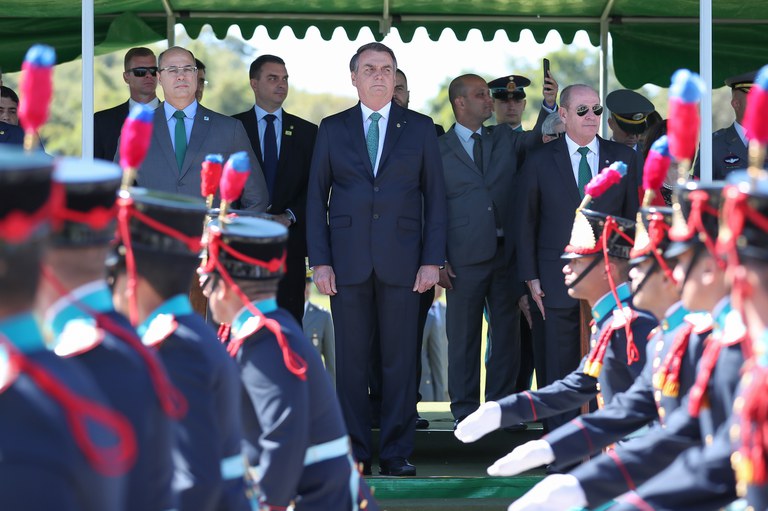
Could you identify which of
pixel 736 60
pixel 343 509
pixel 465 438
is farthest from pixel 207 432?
pixel 736 60

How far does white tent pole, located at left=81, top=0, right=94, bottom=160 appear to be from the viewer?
637 centimetres

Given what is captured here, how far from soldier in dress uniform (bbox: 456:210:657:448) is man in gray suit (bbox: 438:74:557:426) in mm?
1894

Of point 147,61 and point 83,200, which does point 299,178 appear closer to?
point 147,61

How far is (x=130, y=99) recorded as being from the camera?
820 cm

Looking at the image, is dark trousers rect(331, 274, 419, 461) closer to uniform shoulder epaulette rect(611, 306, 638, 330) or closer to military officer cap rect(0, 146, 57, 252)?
uniform shoulder epaulette rect(611, 306, 638, 330)

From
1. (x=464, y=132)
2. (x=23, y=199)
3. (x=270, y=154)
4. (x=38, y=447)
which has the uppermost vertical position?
(x=464, y=132)

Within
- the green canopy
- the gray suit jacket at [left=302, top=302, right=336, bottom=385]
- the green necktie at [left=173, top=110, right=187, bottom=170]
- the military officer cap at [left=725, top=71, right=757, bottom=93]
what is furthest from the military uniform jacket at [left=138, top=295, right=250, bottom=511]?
the gray suit jacket at [left=302, top=302, right=336, bottom=385]

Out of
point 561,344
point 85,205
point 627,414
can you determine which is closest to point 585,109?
point 561,344

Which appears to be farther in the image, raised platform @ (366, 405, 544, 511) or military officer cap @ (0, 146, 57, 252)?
raised platform @ (366, 405, 544, 511)

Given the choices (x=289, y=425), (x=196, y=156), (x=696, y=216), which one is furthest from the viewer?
(x=196, y=156)

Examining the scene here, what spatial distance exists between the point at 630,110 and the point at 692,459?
5517 mm

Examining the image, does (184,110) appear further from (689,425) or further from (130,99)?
(689,425)

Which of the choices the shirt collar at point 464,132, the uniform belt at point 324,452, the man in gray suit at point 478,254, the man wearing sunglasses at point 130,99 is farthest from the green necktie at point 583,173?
the uniform belt at point 324,452

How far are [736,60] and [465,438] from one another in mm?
5725
